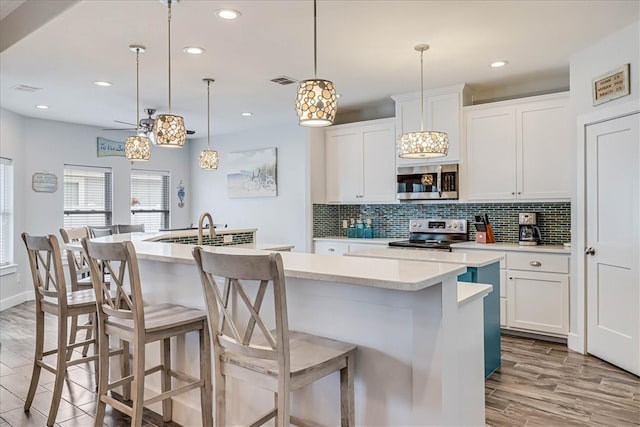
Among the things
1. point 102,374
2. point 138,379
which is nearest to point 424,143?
point 138,379

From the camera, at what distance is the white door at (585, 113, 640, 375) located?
130 inches

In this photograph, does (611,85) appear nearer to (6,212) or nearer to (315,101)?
(315,101)

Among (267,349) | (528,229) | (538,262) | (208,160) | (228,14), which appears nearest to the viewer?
(267,349)

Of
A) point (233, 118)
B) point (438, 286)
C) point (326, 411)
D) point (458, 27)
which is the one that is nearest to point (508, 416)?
point (326, 411)

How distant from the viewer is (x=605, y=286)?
3.56 metres

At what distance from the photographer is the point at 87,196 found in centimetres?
669

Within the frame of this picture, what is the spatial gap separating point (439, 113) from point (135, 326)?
A: 3861mm

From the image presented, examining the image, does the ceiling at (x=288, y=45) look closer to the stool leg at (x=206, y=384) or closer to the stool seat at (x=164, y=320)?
the stool seat at (x=164, y=320)

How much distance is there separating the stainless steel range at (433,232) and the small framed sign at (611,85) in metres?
1.92

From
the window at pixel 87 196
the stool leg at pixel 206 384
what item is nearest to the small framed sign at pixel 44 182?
the window at pixel 87 196

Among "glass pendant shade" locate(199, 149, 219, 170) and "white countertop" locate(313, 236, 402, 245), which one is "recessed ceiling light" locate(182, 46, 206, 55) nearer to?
"glass pendant shade" locate(199, 149, 219, 170)

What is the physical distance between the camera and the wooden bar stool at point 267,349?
1.48 metres

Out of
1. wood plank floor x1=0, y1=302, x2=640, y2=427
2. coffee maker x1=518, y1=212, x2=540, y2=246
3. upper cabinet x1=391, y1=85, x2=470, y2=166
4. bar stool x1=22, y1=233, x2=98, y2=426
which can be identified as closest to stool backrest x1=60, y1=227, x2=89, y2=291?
bar stool x1=22, y1=233, x2=98, y2=426

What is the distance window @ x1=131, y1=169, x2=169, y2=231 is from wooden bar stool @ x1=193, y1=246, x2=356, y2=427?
20.1ft
